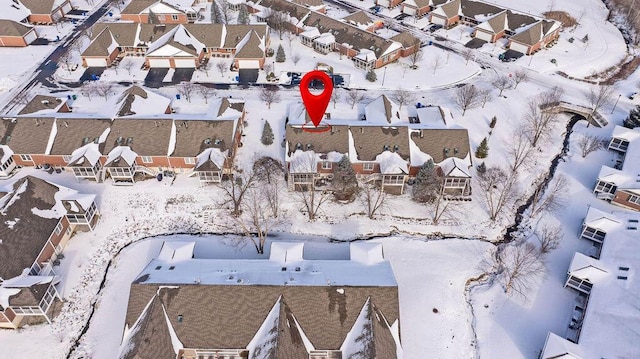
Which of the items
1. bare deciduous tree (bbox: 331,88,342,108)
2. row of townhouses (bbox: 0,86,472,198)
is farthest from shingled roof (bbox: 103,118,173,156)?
bare deciduous tree (bbox: 331,88,342,108)

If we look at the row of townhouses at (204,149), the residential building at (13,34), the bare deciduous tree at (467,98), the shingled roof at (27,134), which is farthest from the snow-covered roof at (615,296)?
the residential building at (13,34)

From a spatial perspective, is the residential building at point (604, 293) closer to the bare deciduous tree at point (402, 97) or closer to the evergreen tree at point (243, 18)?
the bare deciduous tree at point (402, 97)

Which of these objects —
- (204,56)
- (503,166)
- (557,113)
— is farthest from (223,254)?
(557,113)

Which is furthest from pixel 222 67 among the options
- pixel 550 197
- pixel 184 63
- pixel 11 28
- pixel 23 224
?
pixel 550 197

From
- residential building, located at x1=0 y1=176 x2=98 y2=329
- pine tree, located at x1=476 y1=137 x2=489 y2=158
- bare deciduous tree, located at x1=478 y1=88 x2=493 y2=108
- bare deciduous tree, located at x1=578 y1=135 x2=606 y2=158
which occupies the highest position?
bare deciduous tree, located at x1=478 y1=88 x2=493 y2=108

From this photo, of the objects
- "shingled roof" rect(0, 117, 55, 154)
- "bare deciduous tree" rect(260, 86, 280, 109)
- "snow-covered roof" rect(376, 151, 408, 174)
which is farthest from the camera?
"bare deciduous tree" rect(260, 86, 280, 109)

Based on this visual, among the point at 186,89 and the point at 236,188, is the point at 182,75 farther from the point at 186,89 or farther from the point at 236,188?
the point at 236,188

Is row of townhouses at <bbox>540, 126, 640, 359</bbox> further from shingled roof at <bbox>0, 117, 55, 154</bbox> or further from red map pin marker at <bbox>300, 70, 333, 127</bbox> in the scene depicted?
shingled roof at <bbox>0, 117, 55, 154</bbox>
